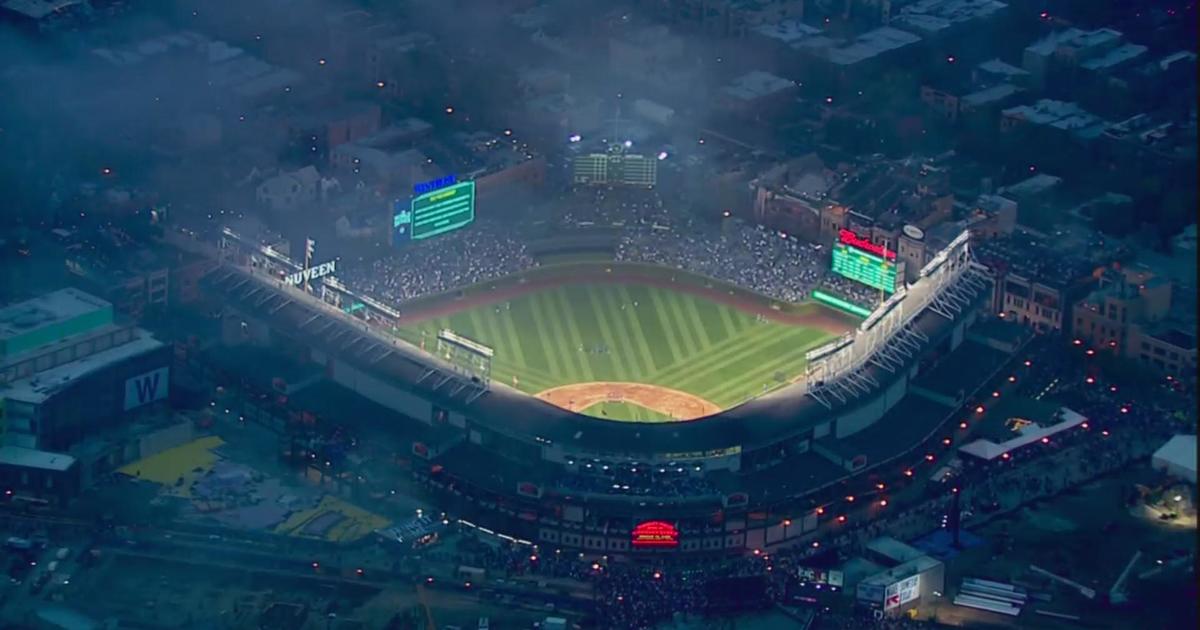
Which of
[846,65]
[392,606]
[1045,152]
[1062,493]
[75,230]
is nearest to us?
[392,606]

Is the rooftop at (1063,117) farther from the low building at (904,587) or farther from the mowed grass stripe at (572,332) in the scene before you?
the low building at (904,587)

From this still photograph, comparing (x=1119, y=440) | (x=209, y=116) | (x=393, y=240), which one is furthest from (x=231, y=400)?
(x=1119, y=440)

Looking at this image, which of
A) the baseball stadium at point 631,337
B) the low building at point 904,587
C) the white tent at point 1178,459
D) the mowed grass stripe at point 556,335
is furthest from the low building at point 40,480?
the white tent at point 1178,459

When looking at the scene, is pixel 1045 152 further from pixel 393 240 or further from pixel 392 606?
pixel 392 606

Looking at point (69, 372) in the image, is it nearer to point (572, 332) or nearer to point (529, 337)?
point (529, 337)

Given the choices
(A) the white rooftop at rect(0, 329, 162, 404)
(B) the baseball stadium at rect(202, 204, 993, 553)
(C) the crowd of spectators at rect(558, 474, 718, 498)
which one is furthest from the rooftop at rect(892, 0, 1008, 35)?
(A) the white rooftop at rect(0, 329, 162, 404)

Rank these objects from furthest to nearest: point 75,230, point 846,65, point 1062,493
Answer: point 846,65 < point 75,230 < point 1062,493

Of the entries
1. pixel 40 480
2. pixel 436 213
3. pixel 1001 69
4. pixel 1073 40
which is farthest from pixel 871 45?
pixel 40 480
